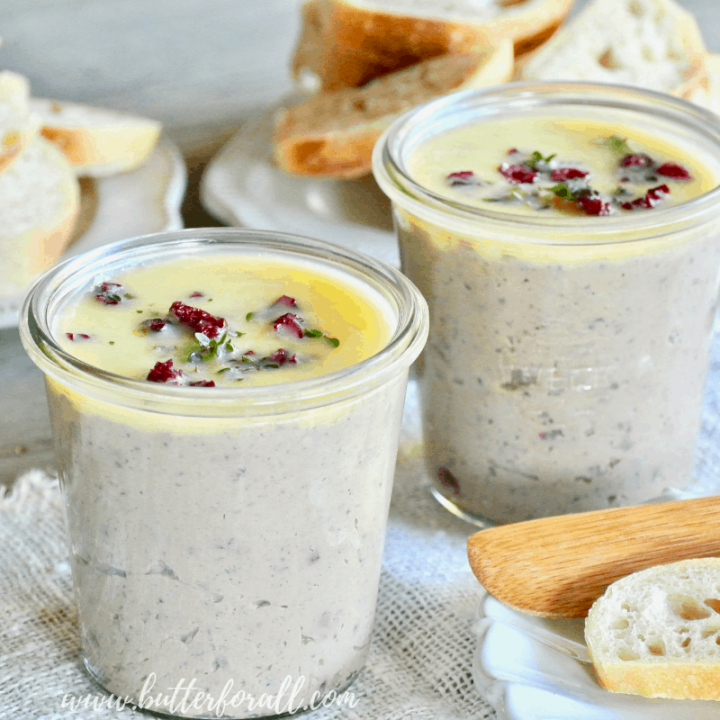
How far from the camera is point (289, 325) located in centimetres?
130

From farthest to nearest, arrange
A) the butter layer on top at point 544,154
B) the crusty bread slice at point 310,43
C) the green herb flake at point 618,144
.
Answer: the crusty bread slice at point 310,43, the green herb flake at point 618,144, the butter layer on top at point 544,154

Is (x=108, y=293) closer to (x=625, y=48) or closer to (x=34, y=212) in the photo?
(x=34, y=212)

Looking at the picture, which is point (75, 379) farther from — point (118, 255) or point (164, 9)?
point (164, 9)

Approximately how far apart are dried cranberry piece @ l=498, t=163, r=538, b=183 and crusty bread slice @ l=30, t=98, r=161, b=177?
1324 millimetres

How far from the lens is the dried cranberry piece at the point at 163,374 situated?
118cm

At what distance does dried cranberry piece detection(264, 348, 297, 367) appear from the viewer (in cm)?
125

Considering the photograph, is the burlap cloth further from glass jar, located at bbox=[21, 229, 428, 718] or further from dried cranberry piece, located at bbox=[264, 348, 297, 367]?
dried cranberry piece, located at bbox=[264, 348, 297, 367]

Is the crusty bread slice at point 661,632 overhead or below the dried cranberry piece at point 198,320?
below

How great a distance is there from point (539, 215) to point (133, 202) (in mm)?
1363

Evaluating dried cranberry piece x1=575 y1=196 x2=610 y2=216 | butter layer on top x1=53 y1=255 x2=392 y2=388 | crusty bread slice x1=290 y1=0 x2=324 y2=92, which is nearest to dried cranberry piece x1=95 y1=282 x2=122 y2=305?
butter layer on top x1=53 y1=255 x2=392 y2=388

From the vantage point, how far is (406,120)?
68.7 inches

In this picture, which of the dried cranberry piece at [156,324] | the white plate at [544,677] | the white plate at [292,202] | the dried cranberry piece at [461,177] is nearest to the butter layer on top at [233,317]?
the dried cranberry piece at [156,324]

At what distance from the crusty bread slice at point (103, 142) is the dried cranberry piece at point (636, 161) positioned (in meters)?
1.43

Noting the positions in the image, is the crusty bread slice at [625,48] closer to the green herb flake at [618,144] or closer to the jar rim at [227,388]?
the green herb flake at [618,144]
